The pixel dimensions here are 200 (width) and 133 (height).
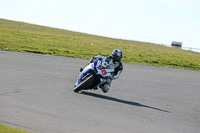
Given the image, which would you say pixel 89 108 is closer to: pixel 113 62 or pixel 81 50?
pixel 113 62

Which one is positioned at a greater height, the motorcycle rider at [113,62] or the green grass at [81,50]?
the motorcycle rider at [113,62]

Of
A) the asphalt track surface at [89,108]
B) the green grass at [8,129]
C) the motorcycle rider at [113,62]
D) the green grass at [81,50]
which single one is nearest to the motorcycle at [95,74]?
the motorcycle rider at [113,62]

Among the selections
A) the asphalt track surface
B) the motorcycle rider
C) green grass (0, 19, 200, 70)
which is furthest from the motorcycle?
green grass (0, 19, 200, 70)

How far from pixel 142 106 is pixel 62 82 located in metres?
3.71

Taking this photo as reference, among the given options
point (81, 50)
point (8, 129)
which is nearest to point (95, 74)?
point (8, 129)

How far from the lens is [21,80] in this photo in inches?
451

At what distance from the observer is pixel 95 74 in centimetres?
1010

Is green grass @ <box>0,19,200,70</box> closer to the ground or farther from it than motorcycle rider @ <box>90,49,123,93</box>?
closer to the ground

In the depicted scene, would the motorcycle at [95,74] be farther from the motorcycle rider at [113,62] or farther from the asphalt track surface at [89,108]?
the asphalt track surface at [89,108]

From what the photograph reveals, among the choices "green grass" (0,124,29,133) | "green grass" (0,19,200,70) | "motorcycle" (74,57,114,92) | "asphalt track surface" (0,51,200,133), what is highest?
"motorcycle" (74,57,114,92)

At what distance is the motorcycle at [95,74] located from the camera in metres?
10.0

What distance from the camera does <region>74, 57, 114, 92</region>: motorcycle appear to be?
10.0m

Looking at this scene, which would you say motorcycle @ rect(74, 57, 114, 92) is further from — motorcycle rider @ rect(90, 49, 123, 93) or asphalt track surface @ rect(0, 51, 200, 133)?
asphalt track surface @ rect(0, 51, 200, 133)

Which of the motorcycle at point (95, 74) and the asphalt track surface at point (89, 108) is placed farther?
the motorcycle at point (95, 74)
